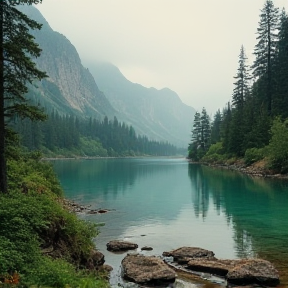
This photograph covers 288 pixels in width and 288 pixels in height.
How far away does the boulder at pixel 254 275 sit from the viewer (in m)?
16.5

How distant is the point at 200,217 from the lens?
113 feet

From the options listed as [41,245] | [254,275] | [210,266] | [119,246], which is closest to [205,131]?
[119,246]

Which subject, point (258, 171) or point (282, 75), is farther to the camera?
point (282, 75)

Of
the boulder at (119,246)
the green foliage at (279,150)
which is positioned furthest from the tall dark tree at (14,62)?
the green foliage at (279,150)

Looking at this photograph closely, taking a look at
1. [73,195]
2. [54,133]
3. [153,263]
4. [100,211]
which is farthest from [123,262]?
[54,133]

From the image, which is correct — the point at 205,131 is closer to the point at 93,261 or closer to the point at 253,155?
the point at 253,155

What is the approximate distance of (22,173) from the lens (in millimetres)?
27250

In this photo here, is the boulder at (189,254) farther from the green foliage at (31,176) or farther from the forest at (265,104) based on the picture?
the forest at (265,104)

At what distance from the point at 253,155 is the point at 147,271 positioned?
214 ft

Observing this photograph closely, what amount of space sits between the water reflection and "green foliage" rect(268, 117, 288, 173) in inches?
207

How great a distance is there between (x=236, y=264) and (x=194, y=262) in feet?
7.00

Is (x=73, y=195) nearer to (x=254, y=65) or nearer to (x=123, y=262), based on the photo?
(x=123, y=262)

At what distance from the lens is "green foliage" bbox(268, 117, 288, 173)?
203ft

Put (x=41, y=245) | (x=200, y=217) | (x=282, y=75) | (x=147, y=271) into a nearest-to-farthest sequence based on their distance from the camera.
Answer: (x=41, y=245)
(x=147, y=271)
(x=200, y=217)
(x=282, y=75)
